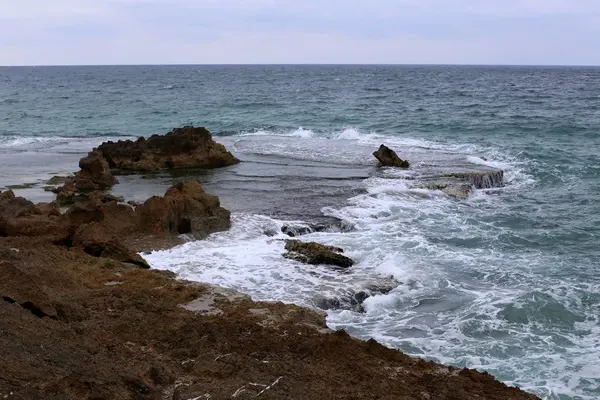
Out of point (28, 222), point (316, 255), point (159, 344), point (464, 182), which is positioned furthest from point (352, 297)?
point (464, 182)

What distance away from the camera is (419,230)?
15633mm

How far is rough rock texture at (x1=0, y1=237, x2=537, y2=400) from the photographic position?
589 cm

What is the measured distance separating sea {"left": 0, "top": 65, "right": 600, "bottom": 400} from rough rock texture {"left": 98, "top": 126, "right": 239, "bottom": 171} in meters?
0.99

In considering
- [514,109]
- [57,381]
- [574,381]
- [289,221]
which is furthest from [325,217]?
[514,109]

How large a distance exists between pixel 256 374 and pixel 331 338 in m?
1.05

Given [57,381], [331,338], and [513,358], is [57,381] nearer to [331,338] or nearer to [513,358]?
[331,338]

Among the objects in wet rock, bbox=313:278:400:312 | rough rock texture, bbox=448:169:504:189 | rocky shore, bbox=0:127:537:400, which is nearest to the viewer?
rocky shore, bbox=0:127:537:400

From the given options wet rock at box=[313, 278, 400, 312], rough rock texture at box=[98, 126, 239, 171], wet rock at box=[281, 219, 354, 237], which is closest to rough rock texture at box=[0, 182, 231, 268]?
wet rock at box=[281, 219, 354, 237]

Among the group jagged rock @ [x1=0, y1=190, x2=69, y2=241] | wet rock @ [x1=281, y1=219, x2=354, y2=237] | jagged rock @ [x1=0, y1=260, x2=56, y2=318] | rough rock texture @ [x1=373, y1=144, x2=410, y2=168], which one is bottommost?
wet rock @ [x1=281, y1=219, x2=354, y2=237]

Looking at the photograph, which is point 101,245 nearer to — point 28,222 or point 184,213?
point 28,222

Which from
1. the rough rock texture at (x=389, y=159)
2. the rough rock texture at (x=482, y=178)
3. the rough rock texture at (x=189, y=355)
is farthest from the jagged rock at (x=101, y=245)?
the rough rock texture at (x=389, y=159)

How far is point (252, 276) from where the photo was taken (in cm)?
1159

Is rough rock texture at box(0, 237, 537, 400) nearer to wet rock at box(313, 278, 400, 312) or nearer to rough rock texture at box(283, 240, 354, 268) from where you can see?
wet rock at box(313, 278, 400, 312)

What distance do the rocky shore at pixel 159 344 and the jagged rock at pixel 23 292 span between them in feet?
0.04
